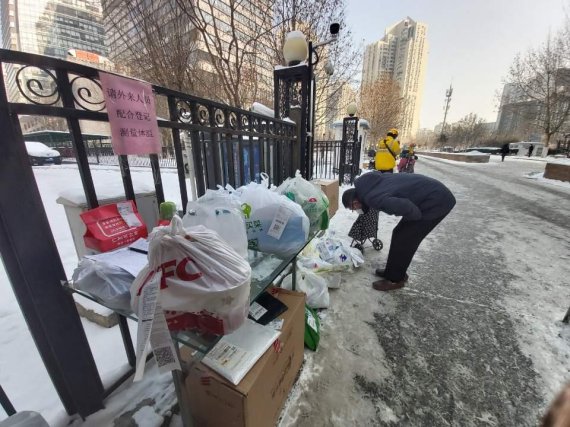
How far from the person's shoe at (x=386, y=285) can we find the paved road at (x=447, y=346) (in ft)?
0.23

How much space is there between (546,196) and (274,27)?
28.7 ft

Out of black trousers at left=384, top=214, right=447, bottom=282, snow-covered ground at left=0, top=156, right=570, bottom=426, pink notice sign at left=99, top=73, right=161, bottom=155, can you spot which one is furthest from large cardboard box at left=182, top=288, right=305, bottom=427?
black trousers at left=384, top=214, right=447, bottom=282

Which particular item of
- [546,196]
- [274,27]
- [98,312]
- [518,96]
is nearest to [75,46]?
[274,27]

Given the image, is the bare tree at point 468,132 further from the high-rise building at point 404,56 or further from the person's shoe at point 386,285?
the person's shoe at point 386,285

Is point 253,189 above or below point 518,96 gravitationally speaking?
below

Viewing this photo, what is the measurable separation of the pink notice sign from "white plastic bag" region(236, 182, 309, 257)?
551 millimetres

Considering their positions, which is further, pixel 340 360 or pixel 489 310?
pixel 489 310

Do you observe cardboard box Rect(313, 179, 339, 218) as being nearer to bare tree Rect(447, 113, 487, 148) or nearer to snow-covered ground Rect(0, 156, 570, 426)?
snow-covered ground Rect(0, 156, 570, 426)

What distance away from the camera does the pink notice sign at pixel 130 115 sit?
111 cm

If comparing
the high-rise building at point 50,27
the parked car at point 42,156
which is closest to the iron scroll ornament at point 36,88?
the high-rise building at point 50,27

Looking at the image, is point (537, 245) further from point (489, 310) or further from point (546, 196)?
point (546, 196)

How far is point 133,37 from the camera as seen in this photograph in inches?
246

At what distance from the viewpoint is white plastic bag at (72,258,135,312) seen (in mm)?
935

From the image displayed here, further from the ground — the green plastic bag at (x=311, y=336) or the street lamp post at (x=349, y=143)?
the street lamp post at (x=349, y=143)
